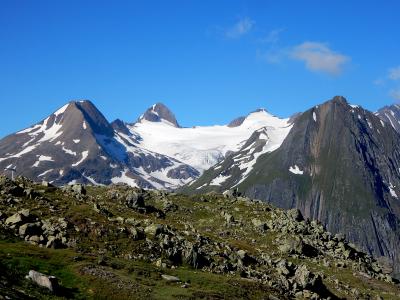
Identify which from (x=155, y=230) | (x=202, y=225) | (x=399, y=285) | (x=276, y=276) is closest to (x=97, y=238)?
(x=155, y=230)

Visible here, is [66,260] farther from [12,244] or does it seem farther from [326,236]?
[326,236]

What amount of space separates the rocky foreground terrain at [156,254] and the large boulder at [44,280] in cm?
8

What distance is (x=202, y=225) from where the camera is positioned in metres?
109

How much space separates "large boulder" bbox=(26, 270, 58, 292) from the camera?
43.9 meters

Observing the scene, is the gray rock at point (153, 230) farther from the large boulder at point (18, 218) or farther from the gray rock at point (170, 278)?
→ the large boulder at point (18, 218)

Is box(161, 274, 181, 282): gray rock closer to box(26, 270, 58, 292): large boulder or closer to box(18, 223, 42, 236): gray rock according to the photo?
box(26, 270, 58, 292): large boulder

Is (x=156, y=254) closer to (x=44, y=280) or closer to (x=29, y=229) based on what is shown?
(x=29, y=229)

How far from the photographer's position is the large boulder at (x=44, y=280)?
43906 millimetres

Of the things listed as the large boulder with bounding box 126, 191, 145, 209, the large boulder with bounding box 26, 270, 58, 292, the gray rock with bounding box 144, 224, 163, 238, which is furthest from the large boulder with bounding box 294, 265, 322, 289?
the large boulder with bounding box 26, 270, 58, 292

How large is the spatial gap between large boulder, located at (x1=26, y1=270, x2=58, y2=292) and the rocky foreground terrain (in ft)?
0.25

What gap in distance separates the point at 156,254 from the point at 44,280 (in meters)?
23.9

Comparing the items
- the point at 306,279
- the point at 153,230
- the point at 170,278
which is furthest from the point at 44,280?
the point at 306,279

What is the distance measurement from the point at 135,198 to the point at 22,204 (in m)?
33.0

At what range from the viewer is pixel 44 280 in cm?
4406
